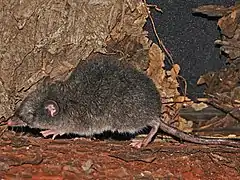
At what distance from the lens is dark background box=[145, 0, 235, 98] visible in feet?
10.6

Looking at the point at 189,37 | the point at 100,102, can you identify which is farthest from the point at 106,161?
the point at 189,37

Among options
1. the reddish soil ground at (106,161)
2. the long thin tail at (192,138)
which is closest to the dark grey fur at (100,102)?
the long thin tail at (192,138)

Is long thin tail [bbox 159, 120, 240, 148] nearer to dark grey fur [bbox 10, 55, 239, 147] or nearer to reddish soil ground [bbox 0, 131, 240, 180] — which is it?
dark grey fur [bbox 10, 55, 239, 147]

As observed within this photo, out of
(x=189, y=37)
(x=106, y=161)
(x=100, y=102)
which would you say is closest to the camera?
(x=106, y=161)

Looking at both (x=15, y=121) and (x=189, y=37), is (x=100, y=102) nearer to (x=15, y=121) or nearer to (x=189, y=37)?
(x=15, y=121)

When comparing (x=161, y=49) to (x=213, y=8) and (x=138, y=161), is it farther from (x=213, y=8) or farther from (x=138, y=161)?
(x=138, y=161)

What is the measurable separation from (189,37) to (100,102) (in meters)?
0.66

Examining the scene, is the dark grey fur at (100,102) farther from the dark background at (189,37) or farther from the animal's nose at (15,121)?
the dark background at (189,37)

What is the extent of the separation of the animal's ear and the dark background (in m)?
0.66

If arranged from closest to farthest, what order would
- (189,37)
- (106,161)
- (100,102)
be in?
(106,161), (100,102), (189,37)

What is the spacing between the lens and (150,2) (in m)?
3.22

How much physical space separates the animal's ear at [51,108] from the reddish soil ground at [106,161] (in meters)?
0.22

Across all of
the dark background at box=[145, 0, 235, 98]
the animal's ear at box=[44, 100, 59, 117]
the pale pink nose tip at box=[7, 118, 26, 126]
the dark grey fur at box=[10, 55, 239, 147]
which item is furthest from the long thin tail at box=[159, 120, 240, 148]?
the pale pink nose tip at box=[7, 118, 26, 126]

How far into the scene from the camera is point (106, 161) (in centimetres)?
252
